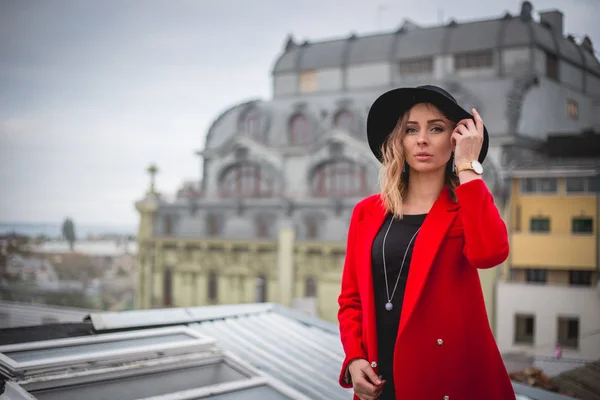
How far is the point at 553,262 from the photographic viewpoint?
12.4 metres

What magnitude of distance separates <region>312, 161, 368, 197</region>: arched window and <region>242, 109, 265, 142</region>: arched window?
105 inches

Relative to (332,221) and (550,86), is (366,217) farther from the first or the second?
(550,86)

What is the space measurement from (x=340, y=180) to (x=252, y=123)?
12.4 feet

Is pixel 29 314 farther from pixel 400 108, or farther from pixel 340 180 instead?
pixel 400 108

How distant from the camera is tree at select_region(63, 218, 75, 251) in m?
13.7

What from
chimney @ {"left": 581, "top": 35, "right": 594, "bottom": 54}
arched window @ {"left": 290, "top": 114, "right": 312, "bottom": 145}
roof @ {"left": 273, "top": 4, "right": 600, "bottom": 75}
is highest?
roof @ {"left": 273, "top": 4, "right": 600, "bottom": 75}

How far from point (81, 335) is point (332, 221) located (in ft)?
42.8

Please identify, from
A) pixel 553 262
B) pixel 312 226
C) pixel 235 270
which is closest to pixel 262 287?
pixel 235 270

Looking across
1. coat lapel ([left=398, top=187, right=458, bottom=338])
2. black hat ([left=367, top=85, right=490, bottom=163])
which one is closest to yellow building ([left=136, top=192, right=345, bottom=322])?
black hat ([left=367, top=85, right=490, bottom=163])

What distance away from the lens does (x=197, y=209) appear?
59.5 feet

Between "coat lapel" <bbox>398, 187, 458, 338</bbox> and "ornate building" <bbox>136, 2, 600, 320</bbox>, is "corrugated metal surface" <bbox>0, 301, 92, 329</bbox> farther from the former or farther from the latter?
"coat lapel" <bbox>398, 187, 458, 338</bbox>

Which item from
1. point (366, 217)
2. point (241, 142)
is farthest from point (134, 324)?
point (241, 142)

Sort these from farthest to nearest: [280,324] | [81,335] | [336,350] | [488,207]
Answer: [280,324]
[336,350]
[81,335]
[488,207]

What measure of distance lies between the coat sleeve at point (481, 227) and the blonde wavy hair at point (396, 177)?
18 cm
